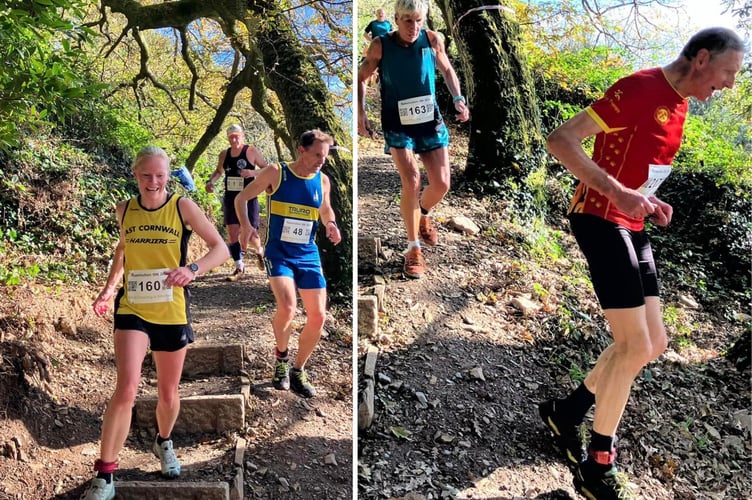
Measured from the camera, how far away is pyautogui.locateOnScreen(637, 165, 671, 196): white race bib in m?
1.55

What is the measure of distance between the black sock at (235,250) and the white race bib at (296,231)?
0.75 ft

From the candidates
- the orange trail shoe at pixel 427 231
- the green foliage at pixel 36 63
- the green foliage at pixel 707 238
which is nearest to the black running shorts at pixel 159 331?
the green foliage at pixel 36 63

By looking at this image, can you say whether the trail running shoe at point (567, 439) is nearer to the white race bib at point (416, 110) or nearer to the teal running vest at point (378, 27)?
the white race bib at point (416, 110)

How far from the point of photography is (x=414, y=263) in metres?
2.13

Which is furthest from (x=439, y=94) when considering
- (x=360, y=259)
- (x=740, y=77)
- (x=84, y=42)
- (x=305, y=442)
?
(x=305, y=442)

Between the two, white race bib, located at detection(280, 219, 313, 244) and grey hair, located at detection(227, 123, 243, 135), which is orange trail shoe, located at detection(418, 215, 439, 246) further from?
grey hair, located at detection(227, 123, 243, 135)

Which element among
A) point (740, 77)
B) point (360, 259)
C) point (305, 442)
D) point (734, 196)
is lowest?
point (305, 442)

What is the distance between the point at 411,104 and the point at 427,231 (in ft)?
1.57

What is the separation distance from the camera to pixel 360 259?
2.14 m

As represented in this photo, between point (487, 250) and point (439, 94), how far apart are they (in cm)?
86

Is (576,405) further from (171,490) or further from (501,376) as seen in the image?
(171,490)

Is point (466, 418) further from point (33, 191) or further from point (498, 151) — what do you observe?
point (33, 191)

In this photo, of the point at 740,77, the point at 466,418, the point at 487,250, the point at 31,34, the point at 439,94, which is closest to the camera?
the point at 31,34

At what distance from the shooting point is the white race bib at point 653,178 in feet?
5.10
